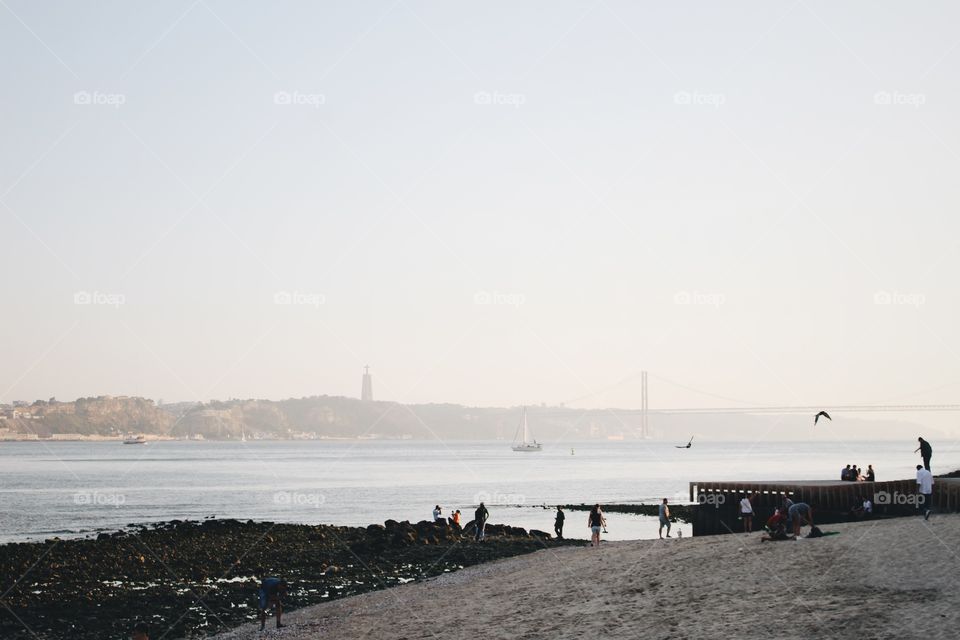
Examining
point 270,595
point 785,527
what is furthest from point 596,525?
point 270,595

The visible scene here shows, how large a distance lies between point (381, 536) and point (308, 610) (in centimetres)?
1848

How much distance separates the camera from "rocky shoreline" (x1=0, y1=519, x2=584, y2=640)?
91.0ft

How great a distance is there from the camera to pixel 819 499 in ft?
123

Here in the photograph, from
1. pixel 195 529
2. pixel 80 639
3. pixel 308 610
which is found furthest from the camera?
pixel 195 529

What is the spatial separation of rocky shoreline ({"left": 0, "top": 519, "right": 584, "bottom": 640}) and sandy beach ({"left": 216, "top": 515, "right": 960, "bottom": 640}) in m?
3.57

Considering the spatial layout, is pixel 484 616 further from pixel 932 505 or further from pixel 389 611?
pixel 932 505

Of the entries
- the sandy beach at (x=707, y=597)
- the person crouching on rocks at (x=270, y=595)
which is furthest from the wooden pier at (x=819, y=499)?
the person crouching on rocks at (x=270, y=595)

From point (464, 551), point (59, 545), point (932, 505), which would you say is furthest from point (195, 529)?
point (932, 505)

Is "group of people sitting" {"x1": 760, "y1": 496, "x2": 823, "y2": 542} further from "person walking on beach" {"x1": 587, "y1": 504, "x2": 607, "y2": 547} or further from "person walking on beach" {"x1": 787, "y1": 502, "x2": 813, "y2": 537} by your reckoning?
"person walking on beach" {"x1": 587, "y1": 504, "x2": 607, "y2": 547}

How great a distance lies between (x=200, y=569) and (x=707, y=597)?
909 inches

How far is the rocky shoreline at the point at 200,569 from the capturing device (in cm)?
2773

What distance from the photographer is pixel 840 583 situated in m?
21.0

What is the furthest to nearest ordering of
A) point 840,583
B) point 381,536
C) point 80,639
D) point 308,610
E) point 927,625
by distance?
point 381,536 < point 308,610 < point 80,639 < point 840,583 < point 927,625

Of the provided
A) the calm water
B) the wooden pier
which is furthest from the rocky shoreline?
the calm water
